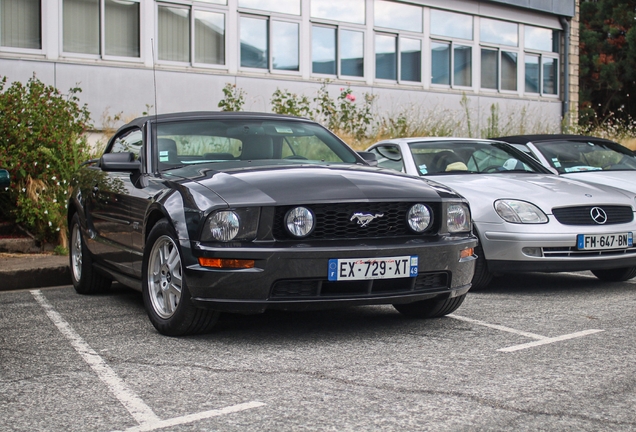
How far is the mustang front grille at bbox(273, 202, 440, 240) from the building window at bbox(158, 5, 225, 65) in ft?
41.9

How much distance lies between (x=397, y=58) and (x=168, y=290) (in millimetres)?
16856

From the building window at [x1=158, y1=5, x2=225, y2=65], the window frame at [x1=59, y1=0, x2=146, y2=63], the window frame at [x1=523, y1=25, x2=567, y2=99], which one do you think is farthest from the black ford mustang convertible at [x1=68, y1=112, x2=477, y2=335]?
the window frame at [x1=523, y1=25, x2=567, y2=99]

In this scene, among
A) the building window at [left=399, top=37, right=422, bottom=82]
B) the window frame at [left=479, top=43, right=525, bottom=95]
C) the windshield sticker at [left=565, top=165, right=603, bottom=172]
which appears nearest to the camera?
the windshield sticker at [left=565, top=165, right=603, bottom=172]

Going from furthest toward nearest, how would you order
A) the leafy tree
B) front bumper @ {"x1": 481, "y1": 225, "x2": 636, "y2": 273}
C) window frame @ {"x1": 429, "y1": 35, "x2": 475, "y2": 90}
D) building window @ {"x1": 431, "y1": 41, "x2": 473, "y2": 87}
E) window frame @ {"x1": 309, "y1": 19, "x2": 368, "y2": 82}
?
the leafy tree < building window @ {"x1": 431, "y1": 41, "x2": 473, "y2": 87} < window frame @ {"x1": 429, "y1": 35, "x2": 475, "y2": 90} < window frame @ {"x1": 309, "y1": 19, "x2": 368, "y2": 82} < front bumper @ {"x1": 481, "y1": 225, "x2": 636, "y2": 273}

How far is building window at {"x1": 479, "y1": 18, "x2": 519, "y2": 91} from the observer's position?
79.1 ft

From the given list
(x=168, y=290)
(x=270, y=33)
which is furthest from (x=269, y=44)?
(x=168, y=290)

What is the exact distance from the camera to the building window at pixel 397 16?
2106 cm

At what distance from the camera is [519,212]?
7098 mm

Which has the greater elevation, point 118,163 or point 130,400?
point 118,163

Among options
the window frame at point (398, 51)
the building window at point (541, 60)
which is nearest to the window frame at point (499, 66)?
the building window at point (541, 60)

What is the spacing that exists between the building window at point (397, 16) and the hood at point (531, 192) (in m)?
13.7

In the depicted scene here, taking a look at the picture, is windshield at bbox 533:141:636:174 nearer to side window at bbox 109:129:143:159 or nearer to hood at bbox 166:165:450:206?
hood at bbox 166:165:450:206

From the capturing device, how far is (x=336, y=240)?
5.05 m

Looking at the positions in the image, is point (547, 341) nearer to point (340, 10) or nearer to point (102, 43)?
point (102, 43)
